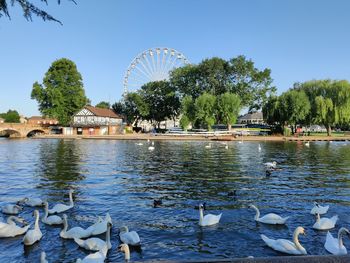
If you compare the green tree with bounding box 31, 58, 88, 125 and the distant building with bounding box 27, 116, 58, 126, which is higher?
the green tree with bounding box 31, 58, 88, 125

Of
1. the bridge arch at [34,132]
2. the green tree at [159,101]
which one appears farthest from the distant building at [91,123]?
the green tree at [159,101]

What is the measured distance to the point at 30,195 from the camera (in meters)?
19.4

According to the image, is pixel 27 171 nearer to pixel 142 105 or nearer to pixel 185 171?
pixel 185 171

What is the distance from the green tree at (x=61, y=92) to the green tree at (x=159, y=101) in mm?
19829

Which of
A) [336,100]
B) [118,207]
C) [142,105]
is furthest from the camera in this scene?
[142,105]

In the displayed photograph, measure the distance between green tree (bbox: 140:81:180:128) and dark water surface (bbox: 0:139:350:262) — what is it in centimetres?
7420

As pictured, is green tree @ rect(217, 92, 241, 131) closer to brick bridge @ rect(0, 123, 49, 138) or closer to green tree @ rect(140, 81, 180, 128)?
green tree @ rect(140, 81, 180, 128)

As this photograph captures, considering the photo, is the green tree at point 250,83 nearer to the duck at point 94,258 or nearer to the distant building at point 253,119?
the distant building at point 253,119

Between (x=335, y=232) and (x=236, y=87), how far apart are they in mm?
82811

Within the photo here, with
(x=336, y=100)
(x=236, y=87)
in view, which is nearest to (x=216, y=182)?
(x=336, y=100)

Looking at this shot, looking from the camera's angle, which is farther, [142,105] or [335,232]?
[142,105]

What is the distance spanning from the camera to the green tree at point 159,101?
107 metres

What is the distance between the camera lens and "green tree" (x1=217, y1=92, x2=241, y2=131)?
83.4m

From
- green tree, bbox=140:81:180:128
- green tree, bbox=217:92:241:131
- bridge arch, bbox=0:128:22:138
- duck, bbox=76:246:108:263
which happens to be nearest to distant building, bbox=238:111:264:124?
green tree, bbox=140:81:180:128
